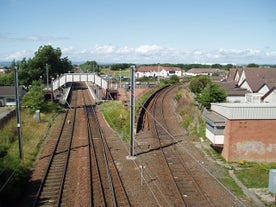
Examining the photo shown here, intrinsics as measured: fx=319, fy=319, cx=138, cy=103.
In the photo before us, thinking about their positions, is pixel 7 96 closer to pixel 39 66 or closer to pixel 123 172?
pixel 39 66

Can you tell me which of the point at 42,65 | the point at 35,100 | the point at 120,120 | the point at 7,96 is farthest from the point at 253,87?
the point at 42,65

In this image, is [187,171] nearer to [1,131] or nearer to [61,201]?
[61,201]

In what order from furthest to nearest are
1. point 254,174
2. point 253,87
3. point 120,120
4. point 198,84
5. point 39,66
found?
point 39,66, point 198,84, point 253,87, point 120,120, point 254,174

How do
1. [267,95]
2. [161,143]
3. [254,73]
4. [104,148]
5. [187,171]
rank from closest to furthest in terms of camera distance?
[187,171], [104,148], [161,143], [267,95], [254,73]

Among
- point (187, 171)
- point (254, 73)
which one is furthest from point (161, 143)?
point (254, 73)

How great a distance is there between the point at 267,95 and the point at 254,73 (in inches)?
660

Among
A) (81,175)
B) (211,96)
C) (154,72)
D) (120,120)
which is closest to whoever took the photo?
(81,175)

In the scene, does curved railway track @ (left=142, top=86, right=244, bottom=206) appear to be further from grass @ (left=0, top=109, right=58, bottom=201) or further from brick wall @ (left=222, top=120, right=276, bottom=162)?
grass @ (left=0, top=109, right=58, bottom=201)

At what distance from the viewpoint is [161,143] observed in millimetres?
23031

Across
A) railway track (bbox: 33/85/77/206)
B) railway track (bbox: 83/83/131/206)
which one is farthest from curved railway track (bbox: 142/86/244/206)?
railway track (bbox: 33/85/77/206)

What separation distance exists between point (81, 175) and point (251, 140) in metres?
10.3

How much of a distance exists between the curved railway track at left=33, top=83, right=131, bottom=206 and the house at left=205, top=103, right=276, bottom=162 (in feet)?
23.8

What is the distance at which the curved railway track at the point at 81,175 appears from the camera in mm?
13711

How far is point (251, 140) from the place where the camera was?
19.3 m
